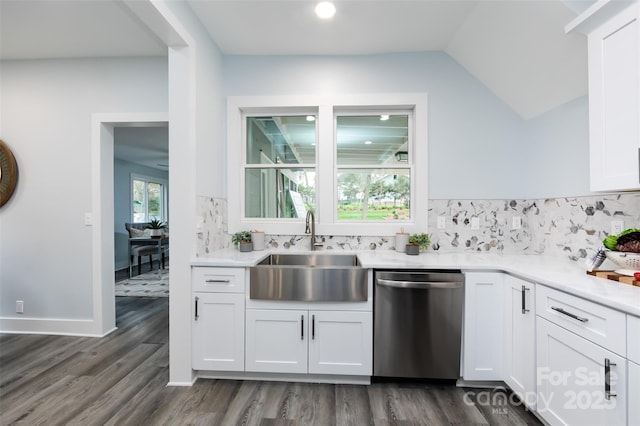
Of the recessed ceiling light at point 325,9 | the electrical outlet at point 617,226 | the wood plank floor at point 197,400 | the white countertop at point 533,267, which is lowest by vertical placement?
the wood plank floor at point 197,400

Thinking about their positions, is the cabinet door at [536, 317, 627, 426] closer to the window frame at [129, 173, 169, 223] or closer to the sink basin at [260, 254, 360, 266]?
the sink basin at [260, 254, 360, 266]

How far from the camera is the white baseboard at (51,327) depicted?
279cm

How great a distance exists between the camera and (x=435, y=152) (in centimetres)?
257

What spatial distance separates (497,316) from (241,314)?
5.72ft

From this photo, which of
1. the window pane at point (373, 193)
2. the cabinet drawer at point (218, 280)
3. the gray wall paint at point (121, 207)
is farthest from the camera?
the gray wall paint at point (121, 207)

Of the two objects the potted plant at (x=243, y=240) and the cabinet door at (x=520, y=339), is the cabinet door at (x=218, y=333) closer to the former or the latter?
the potted plant at (x=243, y=240)

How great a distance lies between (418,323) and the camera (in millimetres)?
1896

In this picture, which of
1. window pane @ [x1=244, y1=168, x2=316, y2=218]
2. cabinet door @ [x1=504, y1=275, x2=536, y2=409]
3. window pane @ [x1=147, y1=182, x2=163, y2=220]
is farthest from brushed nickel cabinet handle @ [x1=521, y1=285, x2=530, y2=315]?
window pane @ [x1=147, y1=182, x2=163, y2=220]

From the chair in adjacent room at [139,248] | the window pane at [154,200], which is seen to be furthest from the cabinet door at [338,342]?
the window pane at [154,200]

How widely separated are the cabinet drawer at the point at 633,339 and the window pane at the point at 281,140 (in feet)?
7.61

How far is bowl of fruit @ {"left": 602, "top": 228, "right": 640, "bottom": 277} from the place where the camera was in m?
1.44

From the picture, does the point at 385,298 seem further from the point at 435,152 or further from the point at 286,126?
the point at 286,126

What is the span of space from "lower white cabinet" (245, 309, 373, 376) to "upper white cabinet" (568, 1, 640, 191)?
1.55 m

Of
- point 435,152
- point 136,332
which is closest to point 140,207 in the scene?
point 136,332
